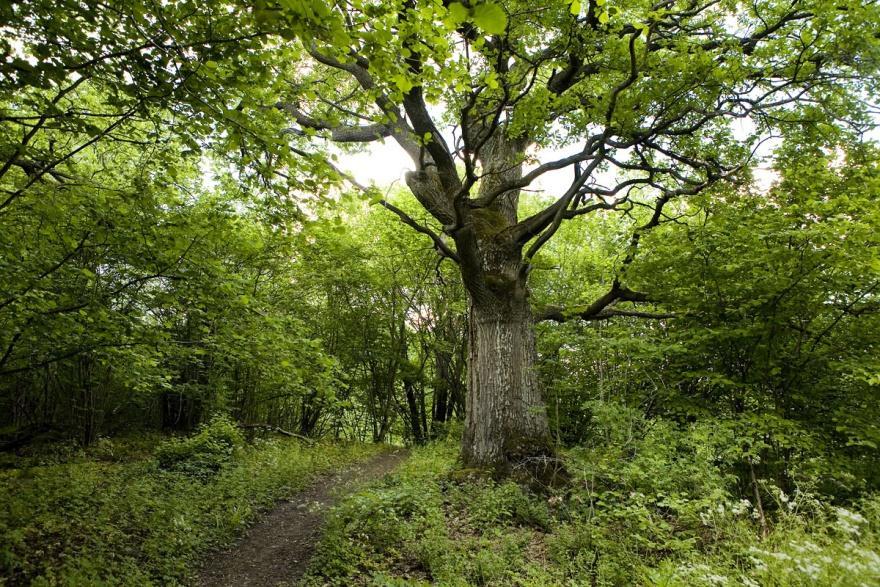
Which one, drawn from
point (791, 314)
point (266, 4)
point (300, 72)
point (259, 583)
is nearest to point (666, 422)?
point (791, 314)

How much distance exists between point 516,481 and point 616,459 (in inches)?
73.2

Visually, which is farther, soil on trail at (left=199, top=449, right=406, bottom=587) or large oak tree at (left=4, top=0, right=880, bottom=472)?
soil on trail at (left=199, top=449, right=406, bottom=587)

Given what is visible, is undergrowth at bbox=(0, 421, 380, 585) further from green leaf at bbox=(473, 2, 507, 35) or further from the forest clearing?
green leaf at bbox=(473, 2, 507, 35)

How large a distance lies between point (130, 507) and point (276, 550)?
6.55ft

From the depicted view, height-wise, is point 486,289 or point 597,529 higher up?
point 486,289

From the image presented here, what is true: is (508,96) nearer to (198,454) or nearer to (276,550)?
(276,550)

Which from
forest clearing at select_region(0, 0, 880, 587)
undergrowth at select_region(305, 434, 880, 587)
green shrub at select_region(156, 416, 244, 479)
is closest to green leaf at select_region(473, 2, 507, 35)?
forest clearing at select_region(0, 0, 880, 587)

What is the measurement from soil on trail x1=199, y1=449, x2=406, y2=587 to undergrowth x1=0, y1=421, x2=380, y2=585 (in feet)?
0.78

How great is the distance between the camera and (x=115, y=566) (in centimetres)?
443

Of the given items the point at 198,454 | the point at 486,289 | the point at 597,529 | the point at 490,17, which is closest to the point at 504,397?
the point at 486,289

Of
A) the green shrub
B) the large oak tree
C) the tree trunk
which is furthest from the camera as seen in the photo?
the green shrub

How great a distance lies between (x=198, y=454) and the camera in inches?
341

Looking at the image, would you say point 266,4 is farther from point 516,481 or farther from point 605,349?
point 516,481

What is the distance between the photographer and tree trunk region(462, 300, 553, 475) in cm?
702
